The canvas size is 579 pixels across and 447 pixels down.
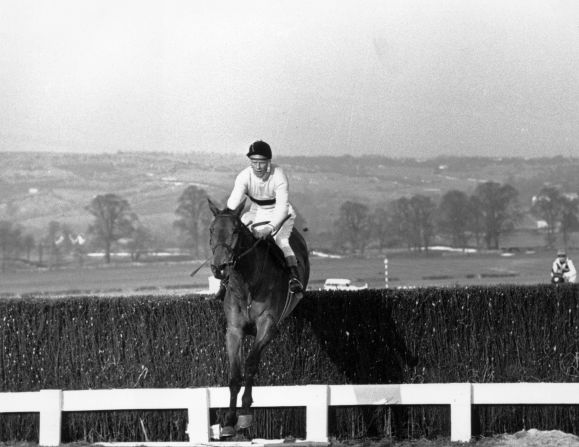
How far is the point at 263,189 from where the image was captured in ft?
39.2

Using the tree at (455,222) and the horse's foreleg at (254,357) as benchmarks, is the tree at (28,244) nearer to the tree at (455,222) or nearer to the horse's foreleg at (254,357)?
the tree at (455,222)

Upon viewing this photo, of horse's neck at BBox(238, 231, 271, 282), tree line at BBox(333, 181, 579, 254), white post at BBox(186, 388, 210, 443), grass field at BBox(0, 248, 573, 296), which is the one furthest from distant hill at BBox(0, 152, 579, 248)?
horse's neck at BBox(238, 231, 271, 282)

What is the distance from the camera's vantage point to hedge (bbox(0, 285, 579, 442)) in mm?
12477

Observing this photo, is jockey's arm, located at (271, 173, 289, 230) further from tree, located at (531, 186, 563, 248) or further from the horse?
tree, located at (531, 186, 563, 248)

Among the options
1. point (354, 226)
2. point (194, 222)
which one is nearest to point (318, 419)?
point (194, 222)

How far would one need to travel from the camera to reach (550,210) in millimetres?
94938

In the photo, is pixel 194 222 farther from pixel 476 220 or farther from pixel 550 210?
pixel 550 210

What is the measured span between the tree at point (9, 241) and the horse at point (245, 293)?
260ft

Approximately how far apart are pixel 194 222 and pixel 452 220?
19819 mm

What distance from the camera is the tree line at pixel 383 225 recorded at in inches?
3627

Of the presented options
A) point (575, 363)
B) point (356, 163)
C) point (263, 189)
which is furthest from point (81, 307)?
point (356, 163)

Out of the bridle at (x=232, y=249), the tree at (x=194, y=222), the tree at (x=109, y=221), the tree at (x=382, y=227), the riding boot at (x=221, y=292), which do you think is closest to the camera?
the bridle at (x=232, y=249)

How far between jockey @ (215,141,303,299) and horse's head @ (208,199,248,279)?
0.58 m

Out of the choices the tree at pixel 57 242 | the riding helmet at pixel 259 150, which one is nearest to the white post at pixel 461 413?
the riding helmet at pixel 259 150
